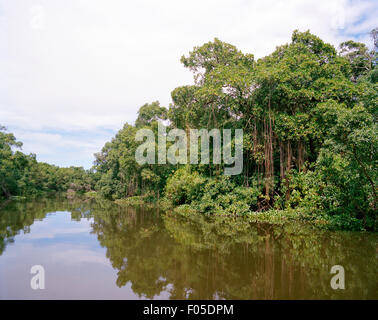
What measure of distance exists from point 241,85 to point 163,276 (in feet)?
31.5

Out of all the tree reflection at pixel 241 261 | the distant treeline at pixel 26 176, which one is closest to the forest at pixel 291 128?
the tree reflection at pixel 241 261

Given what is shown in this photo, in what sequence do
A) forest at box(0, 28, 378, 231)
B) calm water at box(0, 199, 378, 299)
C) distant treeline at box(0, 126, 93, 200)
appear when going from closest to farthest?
calm water at box(0, 199, 378, 299) → forest at box(0, 28, 378, 231) → distant treeline at box(0, 126, 93, 200)

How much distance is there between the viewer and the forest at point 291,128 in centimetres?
835

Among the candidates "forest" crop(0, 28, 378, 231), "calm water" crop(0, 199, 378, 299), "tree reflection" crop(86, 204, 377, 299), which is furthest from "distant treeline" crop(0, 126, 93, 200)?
"tree reflection" crop(86, 204, 377, 299)

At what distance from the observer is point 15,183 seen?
95.0 ft

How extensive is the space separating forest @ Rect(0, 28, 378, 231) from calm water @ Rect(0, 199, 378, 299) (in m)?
1.69

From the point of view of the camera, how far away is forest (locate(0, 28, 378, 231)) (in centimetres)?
835

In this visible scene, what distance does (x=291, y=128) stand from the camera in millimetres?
10953

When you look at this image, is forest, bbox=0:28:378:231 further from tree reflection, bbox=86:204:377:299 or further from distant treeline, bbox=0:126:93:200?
distant treeline, bbox=0:126:93:200

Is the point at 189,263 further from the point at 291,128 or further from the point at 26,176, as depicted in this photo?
the point at 26,176

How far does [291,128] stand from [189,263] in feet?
25.7

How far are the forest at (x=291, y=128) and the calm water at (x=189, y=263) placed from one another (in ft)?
5.55

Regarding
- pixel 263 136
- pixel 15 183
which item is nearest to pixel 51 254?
pixel 263 136
